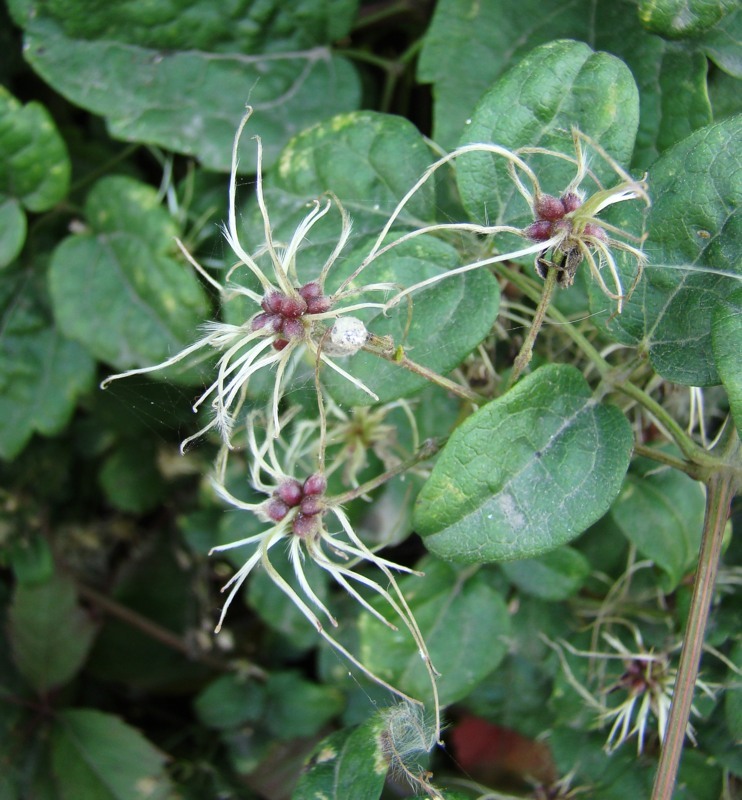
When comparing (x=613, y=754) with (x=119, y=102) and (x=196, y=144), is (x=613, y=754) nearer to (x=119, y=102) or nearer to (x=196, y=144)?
(x=196, y=144)

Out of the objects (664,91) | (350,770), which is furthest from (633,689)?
(664,91)

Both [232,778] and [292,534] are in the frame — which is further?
[232,778]

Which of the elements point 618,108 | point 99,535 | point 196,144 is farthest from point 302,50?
point 99,535

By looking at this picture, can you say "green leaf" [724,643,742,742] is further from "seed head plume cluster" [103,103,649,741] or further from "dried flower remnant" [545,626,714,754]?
"seed head plume cluster" [103,103,649,741]

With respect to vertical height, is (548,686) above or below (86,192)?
below

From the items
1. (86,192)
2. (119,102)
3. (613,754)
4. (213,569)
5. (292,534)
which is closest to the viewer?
(292,534)

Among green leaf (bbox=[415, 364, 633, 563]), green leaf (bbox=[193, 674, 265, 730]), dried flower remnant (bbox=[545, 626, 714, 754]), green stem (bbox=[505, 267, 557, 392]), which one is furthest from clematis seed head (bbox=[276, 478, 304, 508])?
green leaf (bbox=[193, 674, 265, 730])

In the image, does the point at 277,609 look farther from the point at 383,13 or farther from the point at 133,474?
the point at 383,13
